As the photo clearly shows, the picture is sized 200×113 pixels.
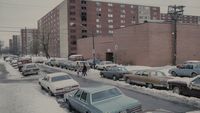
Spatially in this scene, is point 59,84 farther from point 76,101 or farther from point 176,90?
point 176,90

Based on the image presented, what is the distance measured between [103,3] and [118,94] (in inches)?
3874

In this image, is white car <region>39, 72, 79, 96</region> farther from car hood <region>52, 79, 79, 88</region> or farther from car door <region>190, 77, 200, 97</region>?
car door <region>190, 77, 200, 97</region>

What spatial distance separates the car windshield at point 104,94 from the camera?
11.2 m

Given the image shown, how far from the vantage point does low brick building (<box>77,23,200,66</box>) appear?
147ft

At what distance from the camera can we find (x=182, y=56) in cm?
4688

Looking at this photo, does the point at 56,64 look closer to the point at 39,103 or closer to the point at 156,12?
the point at 39,103

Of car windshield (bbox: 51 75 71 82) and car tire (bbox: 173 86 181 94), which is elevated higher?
car windshield (bbox: 51 75 71 82)

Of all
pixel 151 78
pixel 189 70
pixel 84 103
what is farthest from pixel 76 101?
pixel 189 70

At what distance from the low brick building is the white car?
27294 mm

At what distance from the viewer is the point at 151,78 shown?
65.8ft

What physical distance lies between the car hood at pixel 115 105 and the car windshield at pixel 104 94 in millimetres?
313

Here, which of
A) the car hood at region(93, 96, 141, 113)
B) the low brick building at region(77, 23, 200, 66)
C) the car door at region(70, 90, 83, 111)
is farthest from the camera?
the low brick building at region(77, 23, 200, 66)

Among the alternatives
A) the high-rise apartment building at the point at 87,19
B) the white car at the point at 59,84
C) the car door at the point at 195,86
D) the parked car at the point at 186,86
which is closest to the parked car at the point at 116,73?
the white car at the point at 59,84

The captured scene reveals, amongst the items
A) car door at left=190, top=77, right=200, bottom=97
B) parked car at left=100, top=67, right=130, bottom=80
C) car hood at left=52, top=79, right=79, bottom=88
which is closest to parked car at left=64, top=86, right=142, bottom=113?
car hood at left=52, top=79, right=79, bottom=88
